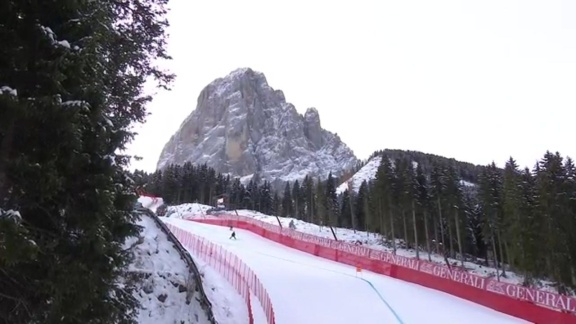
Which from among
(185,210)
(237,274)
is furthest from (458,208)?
(185,210)

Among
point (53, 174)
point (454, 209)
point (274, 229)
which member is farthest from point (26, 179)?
point (454, 209)

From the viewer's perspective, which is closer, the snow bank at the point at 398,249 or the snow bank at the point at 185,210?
the snow bank at the point at 398,249

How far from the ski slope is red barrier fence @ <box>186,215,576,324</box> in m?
0.56

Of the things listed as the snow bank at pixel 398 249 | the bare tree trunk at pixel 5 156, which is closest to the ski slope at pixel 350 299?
the bare tree trunk at pixel 5 156

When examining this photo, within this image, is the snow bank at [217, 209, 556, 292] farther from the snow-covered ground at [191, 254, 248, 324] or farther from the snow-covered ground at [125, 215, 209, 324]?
the snow-covered ground at [125, 215, 209, 324]

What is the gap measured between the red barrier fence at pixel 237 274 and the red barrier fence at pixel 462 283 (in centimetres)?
882

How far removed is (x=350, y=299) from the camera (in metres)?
20.0

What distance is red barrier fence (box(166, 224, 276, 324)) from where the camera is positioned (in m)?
17.1

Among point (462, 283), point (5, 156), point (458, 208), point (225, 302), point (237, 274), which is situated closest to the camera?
point (5, 156)

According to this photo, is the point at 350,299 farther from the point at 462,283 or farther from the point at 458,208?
the point at 458,208

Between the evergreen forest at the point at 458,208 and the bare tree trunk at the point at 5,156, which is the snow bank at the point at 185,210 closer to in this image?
the evergreen forest at the point at 458,208

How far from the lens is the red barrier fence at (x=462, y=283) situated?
674 inches

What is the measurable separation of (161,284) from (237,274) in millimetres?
7821

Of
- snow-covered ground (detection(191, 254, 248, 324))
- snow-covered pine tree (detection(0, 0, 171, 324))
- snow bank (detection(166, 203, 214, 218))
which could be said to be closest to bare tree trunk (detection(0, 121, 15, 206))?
snow-covered pine tree (detection(0, 0, 171, 324))
